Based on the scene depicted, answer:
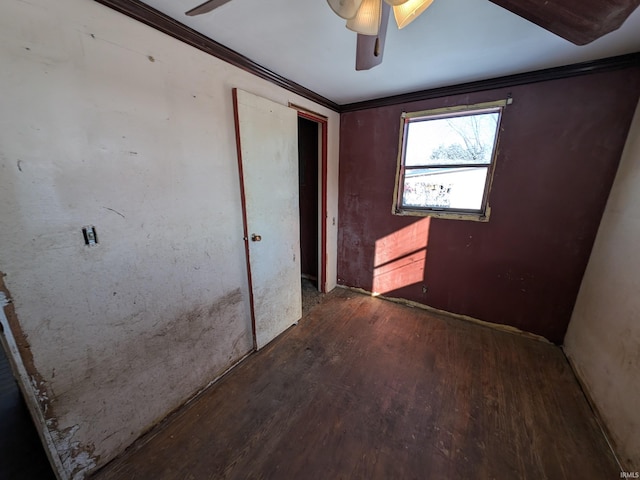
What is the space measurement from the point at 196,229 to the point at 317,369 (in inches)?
54.9

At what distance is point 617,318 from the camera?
1466 millimetres

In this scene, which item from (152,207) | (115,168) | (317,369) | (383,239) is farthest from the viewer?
(383,239)

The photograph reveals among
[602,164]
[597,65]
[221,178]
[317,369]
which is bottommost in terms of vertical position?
[317,369]

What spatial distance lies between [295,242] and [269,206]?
51cm

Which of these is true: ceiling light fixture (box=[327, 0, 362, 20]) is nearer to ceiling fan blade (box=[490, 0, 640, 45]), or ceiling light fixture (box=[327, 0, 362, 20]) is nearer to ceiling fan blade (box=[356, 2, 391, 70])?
ceiling fan blade (box=[356, 2, 391, 70])

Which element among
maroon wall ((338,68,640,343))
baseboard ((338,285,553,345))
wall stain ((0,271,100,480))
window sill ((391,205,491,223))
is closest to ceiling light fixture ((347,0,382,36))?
wall stain ((0,271,100,480))

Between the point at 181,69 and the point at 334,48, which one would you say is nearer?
the point at 181,69

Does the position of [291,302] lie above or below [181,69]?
below

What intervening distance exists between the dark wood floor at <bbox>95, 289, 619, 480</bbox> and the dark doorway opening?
59.1 inches

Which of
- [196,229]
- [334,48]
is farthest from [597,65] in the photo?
[196,229]

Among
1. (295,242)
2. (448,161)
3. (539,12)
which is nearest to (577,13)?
(539,12)

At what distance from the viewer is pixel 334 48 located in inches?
59.8

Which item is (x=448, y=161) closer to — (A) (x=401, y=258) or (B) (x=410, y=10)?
(A) (x=401, y=258)

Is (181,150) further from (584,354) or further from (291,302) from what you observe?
(584,354)
